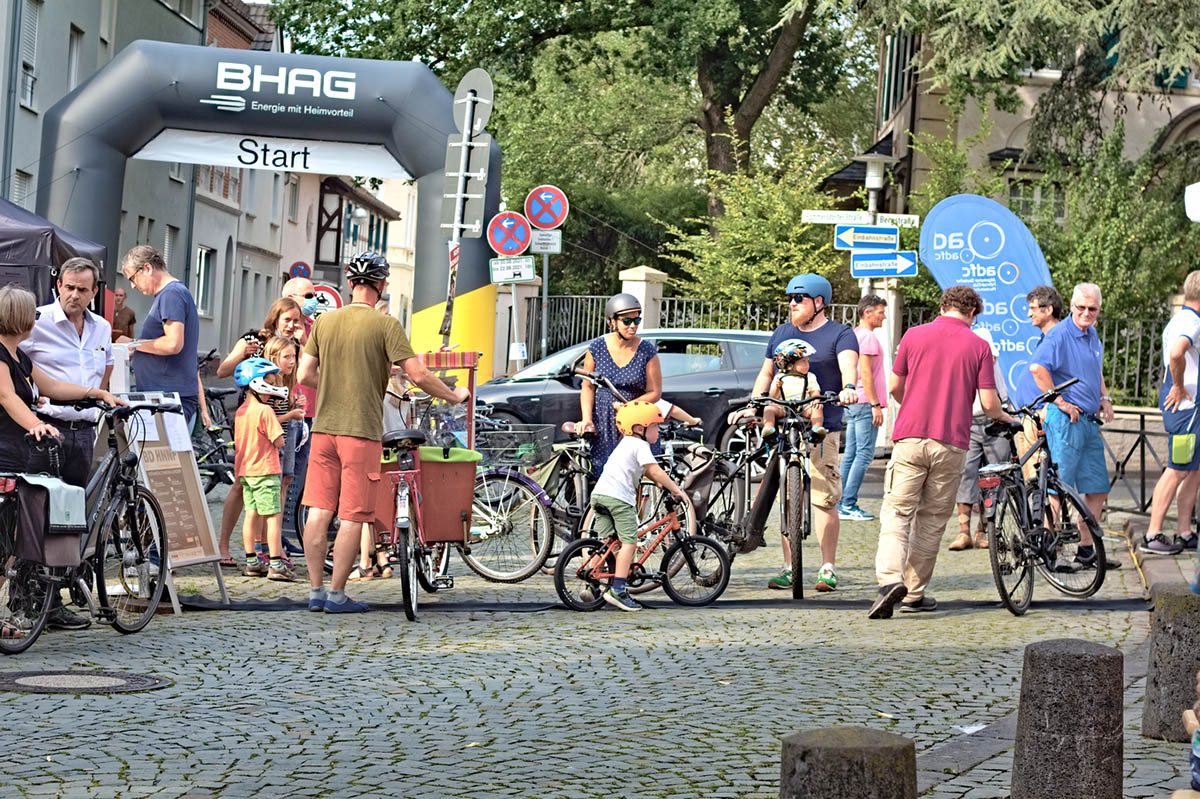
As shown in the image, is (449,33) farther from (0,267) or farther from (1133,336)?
(0,267)

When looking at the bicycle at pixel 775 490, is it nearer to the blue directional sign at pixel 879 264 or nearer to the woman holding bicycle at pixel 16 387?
the woman holding bicycle at pixel 16 387

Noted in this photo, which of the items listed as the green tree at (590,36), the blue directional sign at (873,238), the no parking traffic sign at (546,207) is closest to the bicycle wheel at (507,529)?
the blue directional sign at (873,238)

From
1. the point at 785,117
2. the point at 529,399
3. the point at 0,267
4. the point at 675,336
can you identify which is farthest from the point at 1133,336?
the point at 785,117

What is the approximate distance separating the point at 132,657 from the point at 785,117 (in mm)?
50913

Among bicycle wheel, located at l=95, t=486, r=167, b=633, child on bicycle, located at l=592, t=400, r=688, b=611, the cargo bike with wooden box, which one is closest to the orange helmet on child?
child on bicycle, located at l=592, t=400, r=688, b=611

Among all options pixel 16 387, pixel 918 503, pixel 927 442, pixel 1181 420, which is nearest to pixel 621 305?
pixel 927 442

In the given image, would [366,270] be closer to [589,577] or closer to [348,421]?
[348,421]

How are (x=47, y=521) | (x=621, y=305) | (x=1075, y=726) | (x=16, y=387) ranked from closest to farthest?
1. (x=1075, y=726)
2. (x=47, y=521)
3. (x=16, y=387)
4. (x=621, y=305)

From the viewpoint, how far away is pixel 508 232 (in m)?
20.4

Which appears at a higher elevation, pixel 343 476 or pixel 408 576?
pixel 343 476

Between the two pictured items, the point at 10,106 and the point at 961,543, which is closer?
the point at 961,543

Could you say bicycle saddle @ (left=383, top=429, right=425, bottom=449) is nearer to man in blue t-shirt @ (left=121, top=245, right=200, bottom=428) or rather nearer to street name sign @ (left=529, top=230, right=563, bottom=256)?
man in blue t-shirt @ (left=121, top=245, right=200, bottom=428)

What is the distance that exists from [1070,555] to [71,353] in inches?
241

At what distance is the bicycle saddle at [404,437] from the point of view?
33.4 ft
